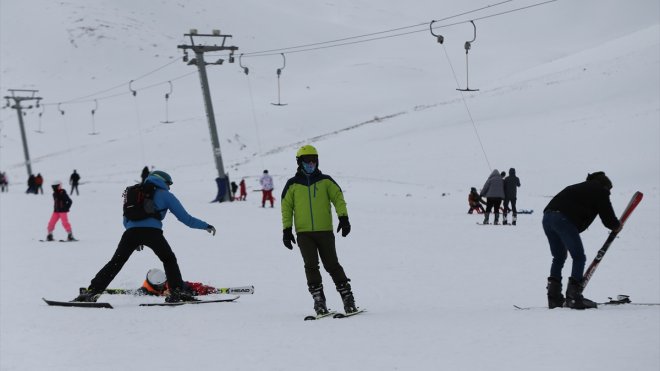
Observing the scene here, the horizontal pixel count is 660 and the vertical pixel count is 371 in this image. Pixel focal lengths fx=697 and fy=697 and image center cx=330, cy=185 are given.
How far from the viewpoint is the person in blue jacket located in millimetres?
7715

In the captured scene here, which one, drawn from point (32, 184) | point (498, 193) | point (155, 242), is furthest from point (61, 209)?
point (32, 184)

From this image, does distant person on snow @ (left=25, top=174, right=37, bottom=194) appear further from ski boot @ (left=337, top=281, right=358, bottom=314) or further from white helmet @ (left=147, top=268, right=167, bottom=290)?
ski boot @ (left=337, top=281, right=358, bottom=314)

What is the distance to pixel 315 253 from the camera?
7.20 meters

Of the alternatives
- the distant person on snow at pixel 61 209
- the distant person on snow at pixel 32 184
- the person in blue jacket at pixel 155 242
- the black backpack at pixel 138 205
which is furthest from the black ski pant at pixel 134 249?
the distant person on snow at pixel 32 184

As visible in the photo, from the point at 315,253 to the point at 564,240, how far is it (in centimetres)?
256

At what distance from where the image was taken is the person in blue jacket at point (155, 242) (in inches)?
304

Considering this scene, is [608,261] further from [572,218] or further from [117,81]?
[117,81]

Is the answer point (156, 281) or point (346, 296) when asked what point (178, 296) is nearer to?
point (156, 281)

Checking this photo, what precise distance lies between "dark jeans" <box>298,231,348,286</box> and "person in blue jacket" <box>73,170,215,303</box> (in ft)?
4.06

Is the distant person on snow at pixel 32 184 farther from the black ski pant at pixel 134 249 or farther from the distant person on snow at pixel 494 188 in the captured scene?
the black ski pant at pixel 134 249

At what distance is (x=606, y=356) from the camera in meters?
5.12

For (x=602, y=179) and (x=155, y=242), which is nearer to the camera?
(x=602, y=179)

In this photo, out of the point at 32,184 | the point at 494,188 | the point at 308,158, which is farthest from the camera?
the point at 32,184

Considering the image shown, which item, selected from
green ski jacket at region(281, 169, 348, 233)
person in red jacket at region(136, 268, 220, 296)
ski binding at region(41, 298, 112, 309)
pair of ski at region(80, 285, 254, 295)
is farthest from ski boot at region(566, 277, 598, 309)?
ski binding at region(41, 298, 112, 309)
